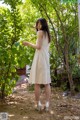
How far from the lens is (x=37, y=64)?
440cm

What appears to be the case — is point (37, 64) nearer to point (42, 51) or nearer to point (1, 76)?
point (42, 51)

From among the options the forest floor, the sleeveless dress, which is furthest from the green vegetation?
the sleeveless dress

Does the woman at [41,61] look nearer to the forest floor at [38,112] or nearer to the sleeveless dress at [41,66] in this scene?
the sleeveless dress at [41,66]

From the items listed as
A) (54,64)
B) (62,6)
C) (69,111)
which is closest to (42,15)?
(62,6)

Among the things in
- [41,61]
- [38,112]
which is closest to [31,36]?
[41,61]

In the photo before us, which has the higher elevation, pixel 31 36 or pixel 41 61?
pixel 31 36

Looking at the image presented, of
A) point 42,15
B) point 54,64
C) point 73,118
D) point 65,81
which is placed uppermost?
point 42,15

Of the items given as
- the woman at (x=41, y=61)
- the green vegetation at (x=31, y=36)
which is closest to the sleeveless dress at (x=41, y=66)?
the woman at (x=41, y=61)

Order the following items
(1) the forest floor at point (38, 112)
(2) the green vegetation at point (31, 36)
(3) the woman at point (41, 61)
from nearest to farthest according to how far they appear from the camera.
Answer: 1. (1) the forest floor at point (38, 112)
2. (3) the woman at point (41, 61)
3. (2) the green vegetation at point (31, 36)

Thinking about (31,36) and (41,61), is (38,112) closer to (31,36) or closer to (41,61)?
(41,61)

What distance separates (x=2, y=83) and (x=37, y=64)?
0.87 metres

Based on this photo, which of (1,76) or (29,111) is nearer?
(29,111)

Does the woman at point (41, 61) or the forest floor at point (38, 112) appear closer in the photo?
the forest floor at point (38, 112)

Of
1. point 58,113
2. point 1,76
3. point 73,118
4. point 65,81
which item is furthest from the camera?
point 65,81
